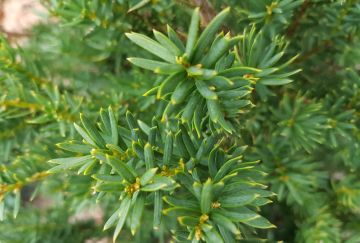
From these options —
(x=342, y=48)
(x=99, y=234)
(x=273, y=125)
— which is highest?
(x=342, y=48)

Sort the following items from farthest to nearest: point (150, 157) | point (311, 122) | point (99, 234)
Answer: point (99, 234), point (311, 122), point (150, 157)

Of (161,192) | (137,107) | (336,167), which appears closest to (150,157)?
(161,192)

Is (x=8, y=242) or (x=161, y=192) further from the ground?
(x=161, y=192)

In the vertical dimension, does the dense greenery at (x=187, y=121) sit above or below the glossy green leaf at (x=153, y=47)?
below

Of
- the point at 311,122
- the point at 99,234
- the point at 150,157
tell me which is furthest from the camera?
the point at 99,234

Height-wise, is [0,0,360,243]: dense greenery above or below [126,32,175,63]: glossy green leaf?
below

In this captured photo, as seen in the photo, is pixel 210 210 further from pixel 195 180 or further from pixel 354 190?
pixel 354 190

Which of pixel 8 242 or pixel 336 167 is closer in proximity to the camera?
pixel 8 242
